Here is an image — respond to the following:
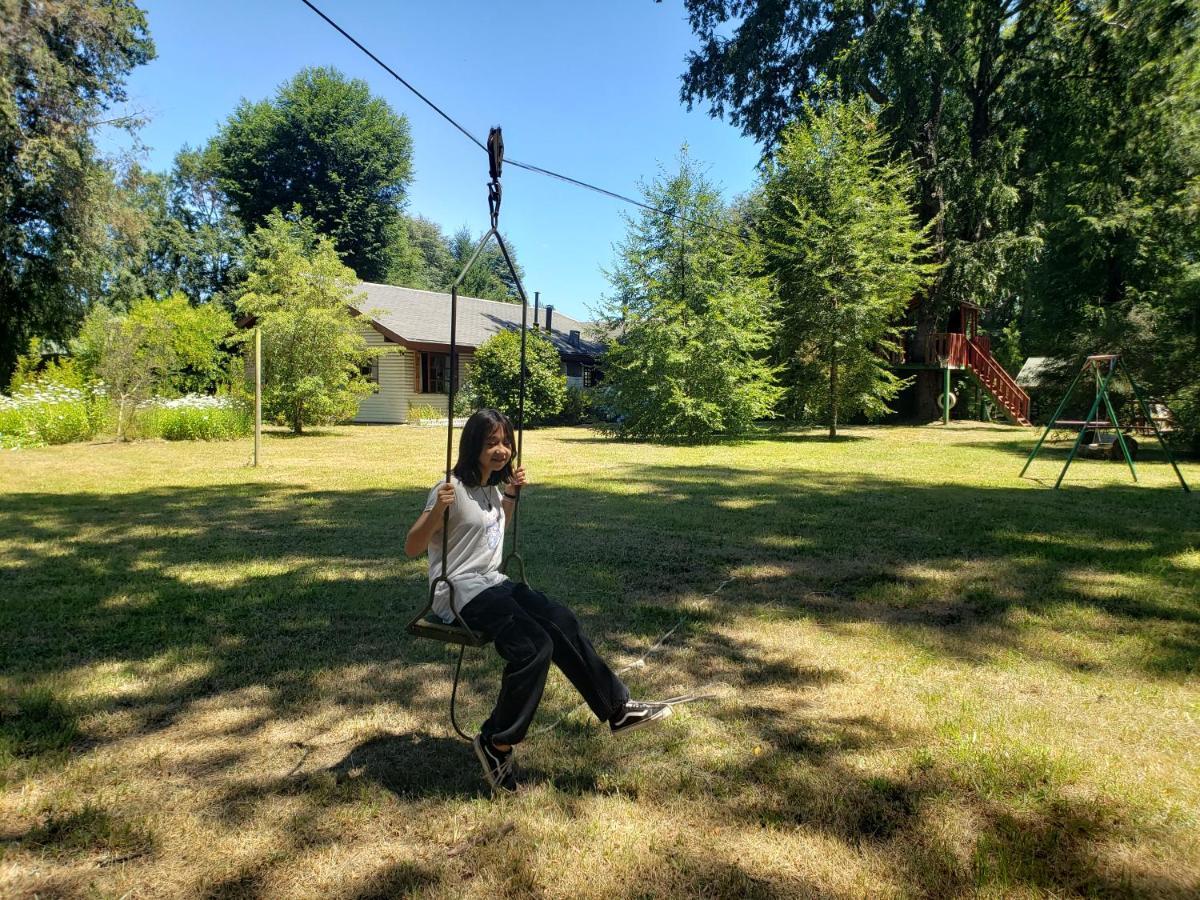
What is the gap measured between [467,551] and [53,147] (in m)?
23.9

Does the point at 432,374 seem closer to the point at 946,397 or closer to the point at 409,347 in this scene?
the point at 409,347

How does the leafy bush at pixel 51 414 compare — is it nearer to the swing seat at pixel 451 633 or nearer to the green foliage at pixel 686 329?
the green foliage at pixel 686 329

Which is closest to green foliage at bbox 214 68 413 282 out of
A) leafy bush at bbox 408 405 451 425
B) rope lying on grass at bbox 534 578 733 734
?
leafy bush at bbox 408 405 451 425

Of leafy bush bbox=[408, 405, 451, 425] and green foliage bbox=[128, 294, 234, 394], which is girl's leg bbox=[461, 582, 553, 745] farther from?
leafy bush bbox=[408, 405, 451, 425]

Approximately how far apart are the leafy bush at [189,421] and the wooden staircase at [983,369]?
71.4 feet

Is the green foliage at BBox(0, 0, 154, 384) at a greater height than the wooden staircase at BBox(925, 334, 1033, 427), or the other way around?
the green foliage at BBox(0, 0, 154, 384)

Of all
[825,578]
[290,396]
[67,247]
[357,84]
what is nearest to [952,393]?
[290,396]

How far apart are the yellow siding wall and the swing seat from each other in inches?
1020

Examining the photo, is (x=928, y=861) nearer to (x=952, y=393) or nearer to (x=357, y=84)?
(x=952, y=393)

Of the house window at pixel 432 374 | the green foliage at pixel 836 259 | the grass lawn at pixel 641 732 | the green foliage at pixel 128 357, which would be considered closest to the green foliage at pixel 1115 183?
the green foliage at pixel 836 259

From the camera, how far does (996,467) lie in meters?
12.9

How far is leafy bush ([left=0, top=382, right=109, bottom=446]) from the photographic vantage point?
15195 millimetres

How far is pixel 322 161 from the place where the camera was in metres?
41.3

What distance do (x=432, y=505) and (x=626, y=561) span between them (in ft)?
11.4
